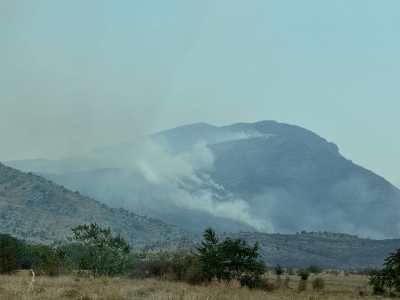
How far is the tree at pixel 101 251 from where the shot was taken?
56250mm

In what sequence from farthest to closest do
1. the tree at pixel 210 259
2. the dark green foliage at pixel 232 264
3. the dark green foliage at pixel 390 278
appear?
the dark green foliage at pixel 390 278, the tree at pixel 210 259, the dark green foliage at pixel 232 264

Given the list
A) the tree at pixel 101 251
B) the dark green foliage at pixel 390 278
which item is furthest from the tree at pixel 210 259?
the tree at pixel 101 251

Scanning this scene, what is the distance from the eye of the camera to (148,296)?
75.3ft

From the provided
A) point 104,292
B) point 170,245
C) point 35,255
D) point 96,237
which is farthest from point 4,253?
point 170,245

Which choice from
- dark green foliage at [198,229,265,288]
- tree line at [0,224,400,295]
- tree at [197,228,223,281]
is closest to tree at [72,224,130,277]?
tree line at [0,224,400,295]

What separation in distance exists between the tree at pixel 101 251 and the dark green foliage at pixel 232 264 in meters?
13.3

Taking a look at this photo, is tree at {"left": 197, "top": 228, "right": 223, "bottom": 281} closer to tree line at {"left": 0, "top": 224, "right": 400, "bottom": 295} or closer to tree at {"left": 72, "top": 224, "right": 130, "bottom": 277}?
tree line at {"left": 0, "top": 224, "right": 400, "bottom": 295}

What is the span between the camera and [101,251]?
5753cm

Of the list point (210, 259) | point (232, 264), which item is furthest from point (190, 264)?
point (232, 264)

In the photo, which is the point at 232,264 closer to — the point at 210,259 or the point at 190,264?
the point at 210,259

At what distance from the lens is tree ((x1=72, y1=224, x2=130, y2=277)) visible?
56250 millimetres

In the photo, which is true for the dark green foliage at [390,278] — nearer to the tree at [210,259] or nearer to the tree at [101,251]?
the tree at [210,259]

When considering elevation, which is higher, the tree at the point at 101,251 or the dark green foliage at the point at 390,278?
the tree at the point at 101,251

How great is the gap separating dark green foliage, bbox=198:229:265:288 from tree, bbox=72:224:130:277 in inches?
526
